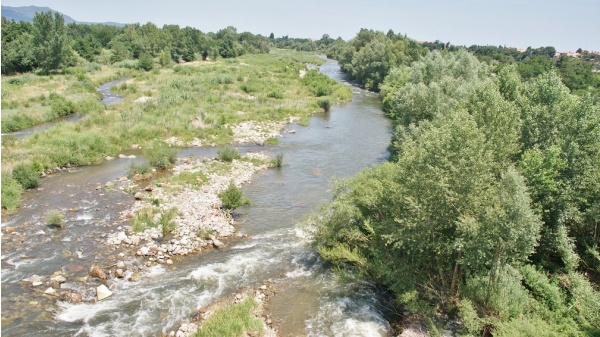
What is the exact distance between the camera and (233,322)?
1490 cm

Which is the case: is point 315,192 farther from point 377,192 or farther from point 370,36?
point 370,36

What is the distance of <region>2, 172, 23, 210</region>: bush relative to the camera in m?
23.4

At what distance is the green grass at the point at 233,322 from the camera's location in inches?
A: 568

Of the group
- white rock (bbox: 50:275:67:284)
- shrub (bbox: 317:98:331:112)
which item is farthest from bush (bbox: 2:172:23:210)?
shrub (bbox: 317:98:331:112)

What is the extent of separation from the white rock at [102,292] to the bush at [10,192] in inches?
432

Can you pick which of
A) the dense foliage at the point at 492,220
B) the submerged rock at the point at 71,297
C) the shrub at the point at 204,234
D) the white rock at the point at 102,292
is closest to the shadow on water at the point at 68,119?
the shrub at the point at 204,234

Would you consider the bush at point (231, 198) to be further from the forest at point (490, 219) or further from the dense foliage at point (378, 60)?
the dense foliage at point (378, 60)

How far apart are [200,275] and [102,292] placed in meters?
4.16

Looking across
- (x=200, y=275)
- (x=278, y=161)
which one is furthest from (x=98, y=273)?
(x=278, y=161)

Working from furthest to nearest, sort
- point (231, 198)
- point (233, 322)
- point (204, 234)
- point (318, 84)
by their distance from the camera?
point (318, 84) → point (231, 198) → point (204, 234) → point (233, 322)

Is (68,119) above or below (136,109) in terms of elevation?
below

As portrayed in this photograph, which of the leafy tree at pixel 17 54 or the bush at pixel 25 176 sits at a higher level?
the leafy tree at pixel 17 54

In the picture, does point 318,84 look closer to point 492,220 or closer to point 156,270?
point 156,270

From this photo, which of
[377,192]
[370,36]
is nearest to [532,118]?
[377,192]
